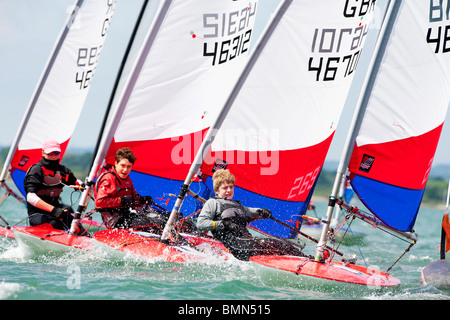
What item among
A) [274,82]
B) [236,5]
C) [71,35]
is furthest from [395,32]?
[71,35]

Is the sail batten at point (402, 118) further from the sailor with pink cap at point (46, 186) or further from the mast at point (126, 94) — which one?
the sailor with pink cap at point (46, 186)

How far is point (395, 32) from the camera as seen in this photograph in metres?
6.26

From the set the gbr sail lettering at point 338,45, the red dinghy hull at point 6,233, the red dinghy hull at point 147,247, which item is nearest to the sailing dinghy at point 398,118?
the gbr sail lettering at point 338,45

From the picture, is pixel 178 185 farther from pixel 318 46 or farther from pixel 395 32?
pixel 395 32

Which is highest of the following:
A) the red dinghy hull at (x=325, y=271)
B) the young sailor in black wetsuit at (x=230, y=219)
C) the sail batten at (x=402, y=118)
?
the sail batten at (x=402, y=118)

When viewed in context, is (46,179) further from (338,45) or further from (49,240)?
(338,45)

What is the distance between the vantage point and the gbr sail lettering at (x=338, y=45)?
6543 mm

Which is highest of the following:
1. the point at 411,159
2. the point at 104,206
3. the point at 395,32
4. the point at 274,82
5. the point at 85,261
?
the point at 395,32

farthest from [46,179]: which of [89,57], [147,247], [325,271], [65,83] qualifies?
[325,271]

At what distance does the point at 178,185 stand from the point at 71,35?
348 centimetres

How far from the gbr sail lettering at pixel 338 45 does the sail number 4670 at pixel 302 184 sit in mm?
1058

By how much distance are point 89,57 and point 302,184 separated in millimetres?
4792

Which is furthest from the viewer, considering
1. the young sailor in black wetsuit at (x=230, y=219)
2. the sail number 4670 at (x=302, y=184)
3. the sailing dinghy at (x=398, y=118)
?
the sail number 4670 at (x=302, y=184)
